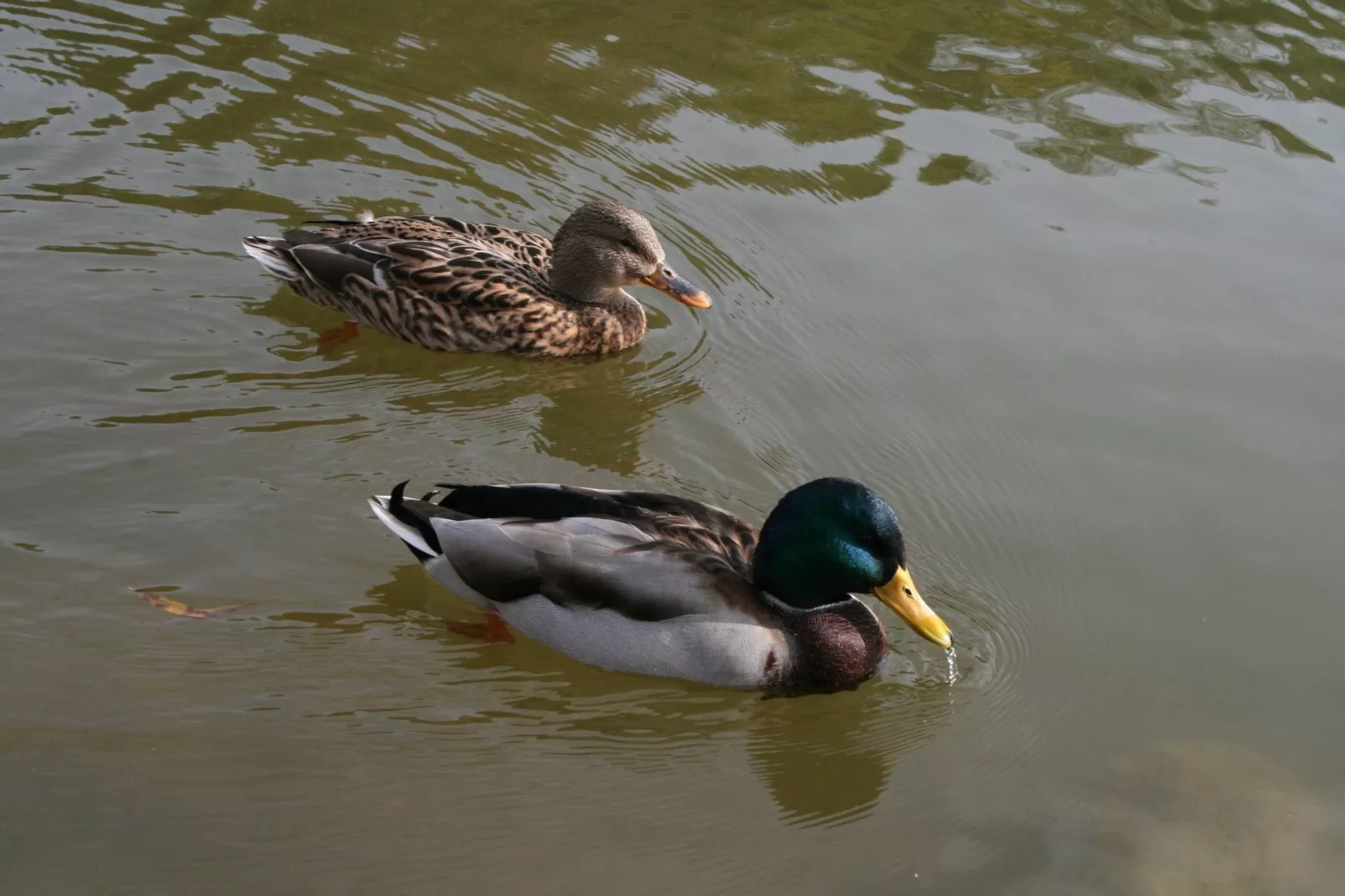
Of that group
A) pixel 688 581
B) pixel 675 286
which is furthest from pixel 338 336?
pixel 688 581

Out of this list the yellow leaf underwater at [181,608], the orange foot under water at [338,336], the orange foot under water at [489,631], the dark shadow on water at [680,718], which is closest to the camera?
the dark shadow on water at [680,718]

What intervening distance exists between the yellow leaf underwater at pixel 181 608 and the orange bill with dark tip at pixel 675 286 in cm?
311

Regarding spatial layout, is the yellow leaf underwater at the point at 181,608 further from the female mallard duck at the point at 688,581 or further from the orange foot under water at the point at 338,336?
the orange foot under water at the point at 338,336

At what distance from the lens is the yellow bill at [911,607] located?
218 inches

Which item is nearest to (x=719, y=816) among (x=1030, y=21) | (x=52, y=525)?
(x=52, y=525)

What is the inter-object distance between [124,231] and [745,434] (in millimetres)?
3561

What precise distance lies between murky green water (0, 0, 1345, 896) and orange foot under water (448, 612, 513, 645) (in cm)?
9

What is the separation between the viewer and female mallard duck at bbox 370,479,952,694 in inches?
217

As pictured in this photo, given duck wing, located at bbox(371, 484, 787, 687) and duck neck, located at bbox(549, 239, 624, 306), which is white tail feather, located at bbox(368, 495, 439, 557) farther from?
duck neck, located at bbox(549, 239, 624, 306)

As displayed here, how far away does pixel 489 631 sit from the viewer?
5.82 m

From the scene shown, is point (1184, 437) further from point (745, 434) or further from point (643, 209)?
point (643, 209)

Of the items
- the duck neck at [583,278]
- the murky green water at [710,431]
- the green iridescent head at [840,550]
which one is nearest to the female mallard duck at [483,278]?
the duck neck at [583,278]

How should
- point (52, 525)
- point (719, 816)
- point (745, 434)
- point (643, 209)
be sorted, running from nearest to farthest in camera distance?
point (719, 816)
point (52, 525)
point (745, 434)
point (643, 209)

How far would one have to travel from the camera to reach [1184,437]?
7.11 meters
